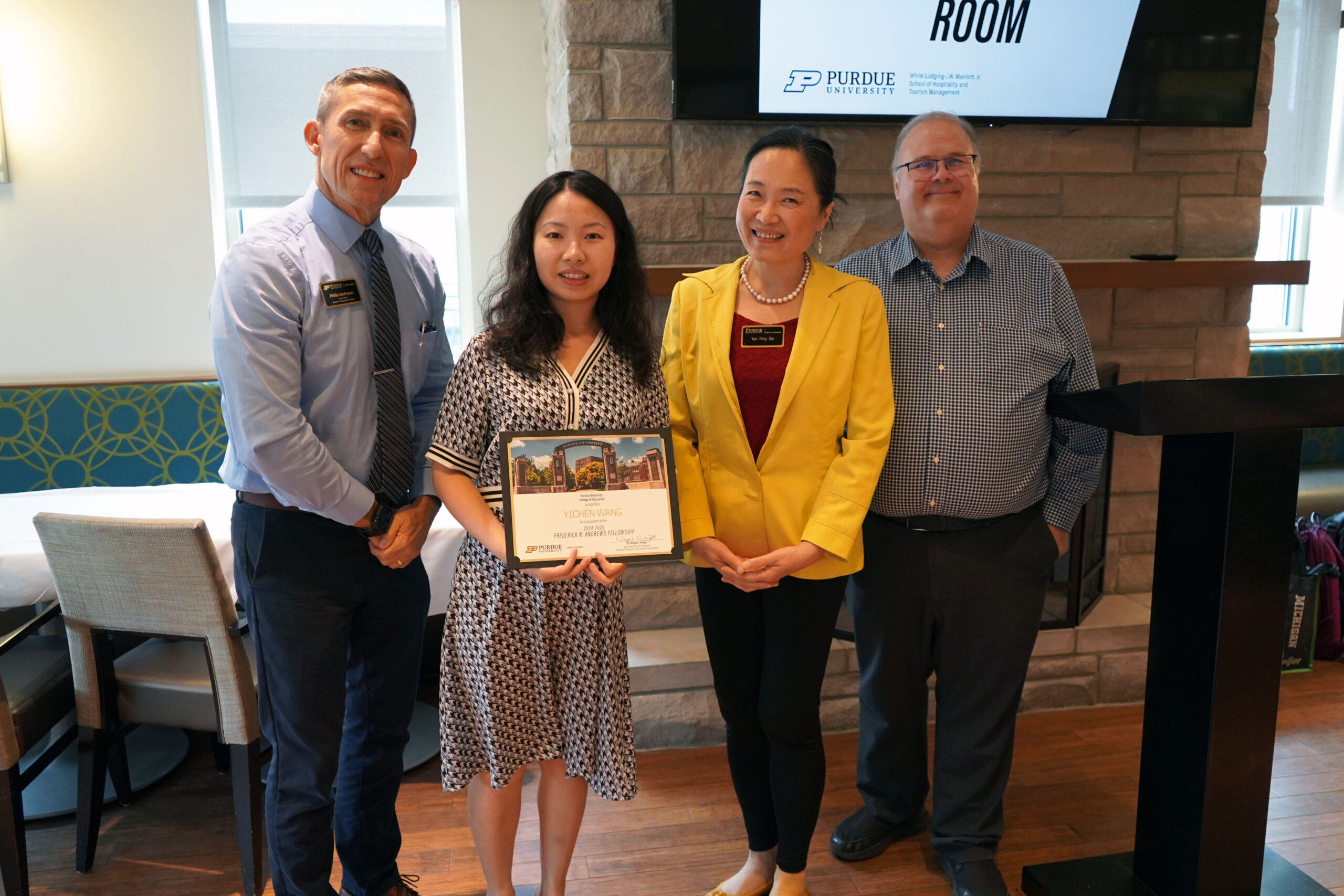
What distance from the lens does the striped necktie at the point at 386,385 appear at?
1.78 meters

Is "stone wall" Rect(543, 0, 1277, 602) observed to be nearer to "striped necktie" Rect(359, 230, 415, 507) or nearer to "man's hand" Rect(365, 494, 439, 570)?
"striped necktie" Rect(359, 230, 415, 507)

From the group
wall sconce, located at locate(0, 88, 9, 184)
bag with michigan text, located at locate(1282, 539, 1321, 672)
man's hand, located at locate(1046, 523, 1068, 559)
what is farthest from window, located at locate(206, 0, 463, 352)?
bag with michigan text, located at locate(1282, 539, 1321, 672)

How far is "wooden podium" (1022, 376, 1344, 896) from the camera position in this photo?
1.60 metres

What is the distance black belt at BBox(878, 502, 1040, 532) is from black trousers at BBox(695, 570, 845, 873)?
0.84ft

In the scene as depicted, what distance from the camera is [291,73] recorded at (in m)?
3.91

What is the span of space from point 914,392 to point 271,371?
1321 mm

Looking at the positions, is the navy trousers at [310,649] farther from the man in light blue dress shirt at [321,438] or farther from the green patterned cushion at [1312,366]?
the green patterned cushion at [1312,366]

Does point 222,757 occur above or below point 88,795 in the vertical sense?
below

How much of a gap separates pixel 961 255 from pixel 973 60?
A: 46.8 inches

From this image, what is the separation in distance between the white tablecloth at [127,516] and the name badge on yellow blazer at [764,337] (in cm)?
89

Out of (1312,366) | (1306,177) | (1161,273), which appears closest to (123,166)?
(1161,273)

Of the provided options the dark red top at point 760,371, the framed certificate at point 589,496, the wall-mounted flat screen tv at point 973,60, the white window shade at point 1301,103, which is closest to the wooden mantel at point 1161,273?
the wall-mounted flat screen tv at point 973,60

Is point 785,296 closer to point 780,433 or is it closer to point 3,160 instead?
point 780,433

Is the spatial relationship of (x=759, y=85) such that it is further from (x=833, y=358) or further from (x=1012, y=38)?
(x=833, y=358)
